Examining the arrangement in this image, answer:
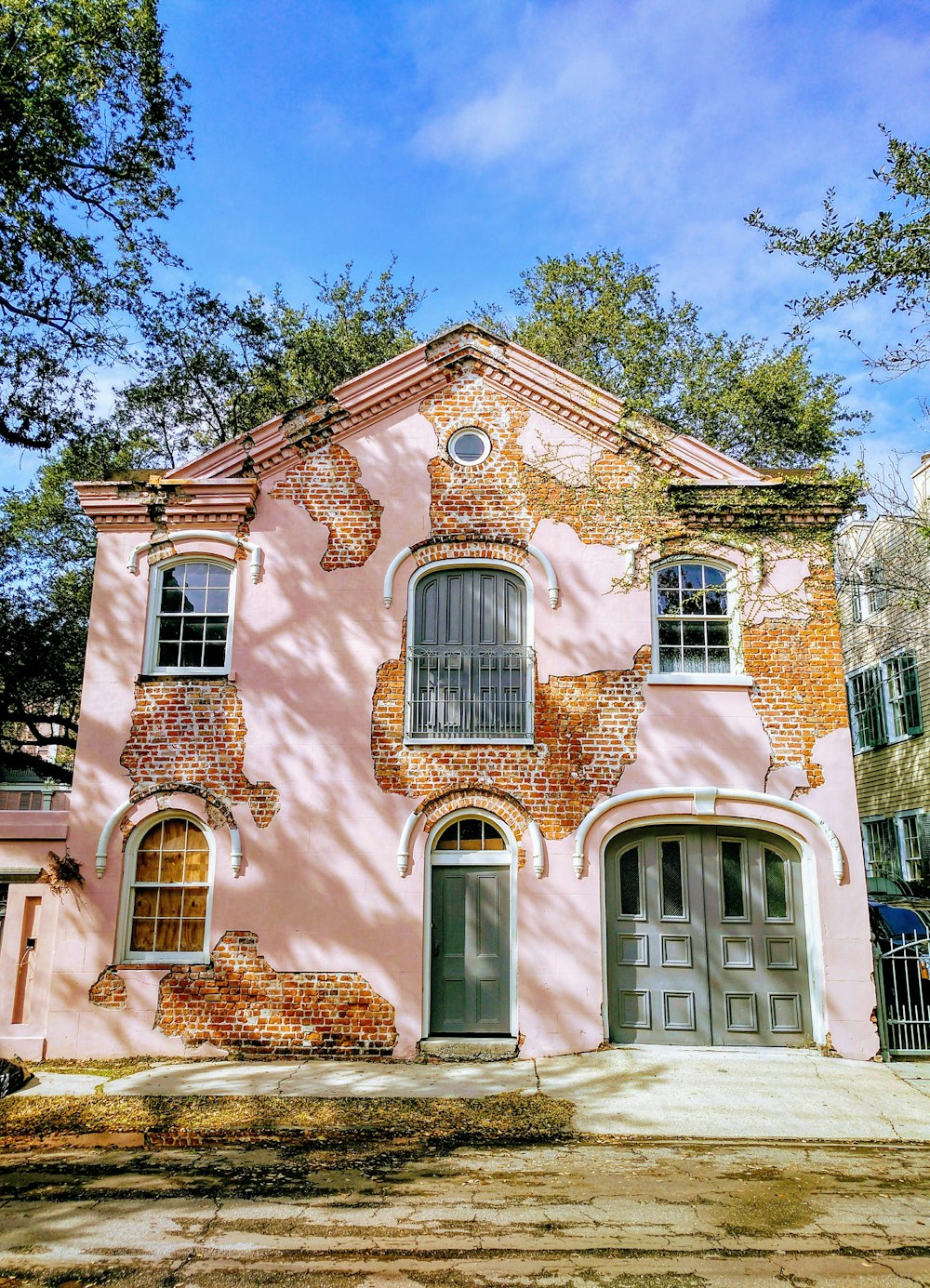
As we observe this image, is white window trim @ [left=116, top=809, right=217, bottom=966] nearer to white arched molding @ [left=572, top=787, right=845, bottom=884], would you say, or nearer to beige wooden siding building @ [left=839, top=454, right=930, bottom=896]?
white arched molding @ [left=572, top=787, right=845, bottom=884]

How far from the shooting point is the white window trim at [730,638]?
1177 cm

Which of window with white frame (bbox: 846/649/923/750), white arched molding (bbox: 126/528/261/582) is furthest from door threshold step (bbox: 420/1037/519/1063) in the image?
window with white frame (bbox: 846/649/923/750)

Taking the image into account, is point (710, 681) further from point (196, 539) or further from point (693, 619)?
point (196, 539)

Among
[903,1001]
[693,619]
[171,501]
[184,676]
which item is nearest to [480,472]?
[693,619]

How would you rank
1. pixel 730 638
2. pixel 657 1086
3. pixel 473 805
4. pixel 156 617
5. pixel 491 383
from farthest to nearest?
1. pixel 491 383
2. pixel 156 617
3. pixel 730 638
4. pixel 473 805
5. pixel 657 1086

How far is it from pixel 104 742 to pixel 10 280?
606 centimetres

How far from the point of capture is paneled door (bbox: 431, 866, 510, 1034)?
36.3ft

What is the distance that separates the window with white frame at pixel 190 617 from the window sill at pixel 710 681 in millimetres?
5482

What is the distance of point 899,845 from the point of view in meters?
20.4

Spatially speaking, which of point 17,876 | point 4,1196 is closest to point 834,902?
point 4,1196

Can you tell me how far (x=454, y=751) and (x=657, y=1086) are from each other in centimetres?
427

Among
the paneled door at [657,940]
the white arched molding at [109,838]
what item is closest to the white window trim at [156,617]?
the white arched molding at [109,838]

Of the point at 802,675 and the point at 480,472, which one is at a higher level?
the point at 480,472

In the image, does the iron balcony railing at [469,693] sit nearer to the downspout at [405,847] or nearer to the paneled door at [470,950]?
the downspout at [405,847]
